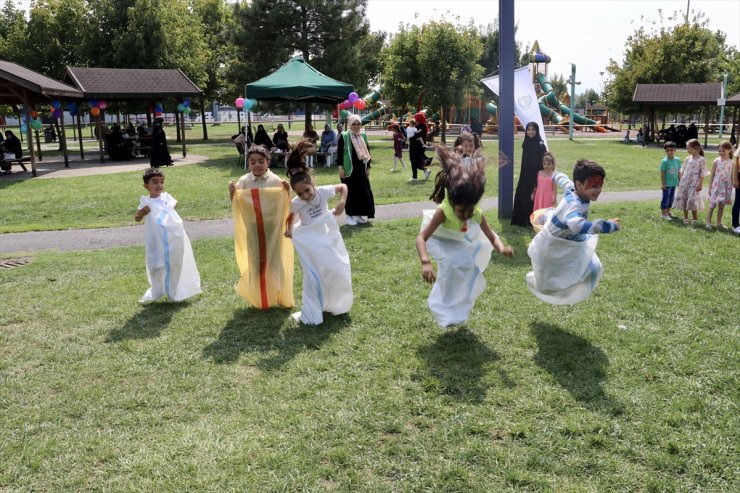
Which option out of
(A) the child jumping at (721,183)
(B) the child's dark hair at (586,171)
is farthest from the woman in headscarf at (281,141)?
(B) the child's dark hair at (586,171)

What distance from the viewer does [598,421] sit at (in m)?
3.95

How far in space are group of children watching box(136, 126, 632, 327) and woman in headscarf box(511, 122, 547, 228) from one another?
11.8 feet

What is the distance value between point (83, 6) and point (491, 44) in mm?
42423

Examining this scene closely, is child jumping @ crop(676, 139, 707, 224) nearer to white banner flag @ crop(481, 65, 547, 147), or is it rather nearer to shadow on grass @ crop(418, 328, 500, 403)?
white banner flag @ crop(481, 65, 547, 147)

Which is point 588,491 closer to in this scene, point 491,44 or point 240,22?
point 240,22

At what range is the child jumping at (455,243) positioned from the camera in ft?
16.6

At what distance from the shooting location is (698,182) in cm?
1050

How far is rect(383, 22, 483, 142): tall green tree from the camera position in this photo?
1280 inches

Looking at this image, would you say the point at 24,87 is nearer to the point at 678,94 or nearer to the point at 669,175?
the point at 669,175

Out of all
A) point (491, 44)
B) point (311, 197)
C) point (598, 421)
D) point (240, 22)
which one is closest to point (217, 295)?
point (311, 197)

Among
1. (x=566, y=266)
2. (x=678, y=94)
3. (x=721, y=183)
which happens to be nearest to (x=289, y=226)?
(x=566, y=266)

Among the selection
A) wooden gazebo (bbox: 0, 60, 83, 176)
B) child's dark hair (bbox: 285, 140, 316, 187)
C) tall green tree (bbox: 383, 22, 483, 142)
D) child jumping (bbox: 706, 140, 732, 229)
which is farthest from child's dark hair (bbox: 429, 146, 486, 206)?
tall green tree (bbox: 383, 22, 483, 142)

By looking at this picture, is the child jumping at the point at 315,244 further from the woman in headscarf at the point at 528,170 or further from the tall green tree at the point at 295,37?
the tall green tree at the point at 295,37

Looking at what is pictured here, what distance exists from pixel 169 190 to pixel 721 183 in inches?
496
